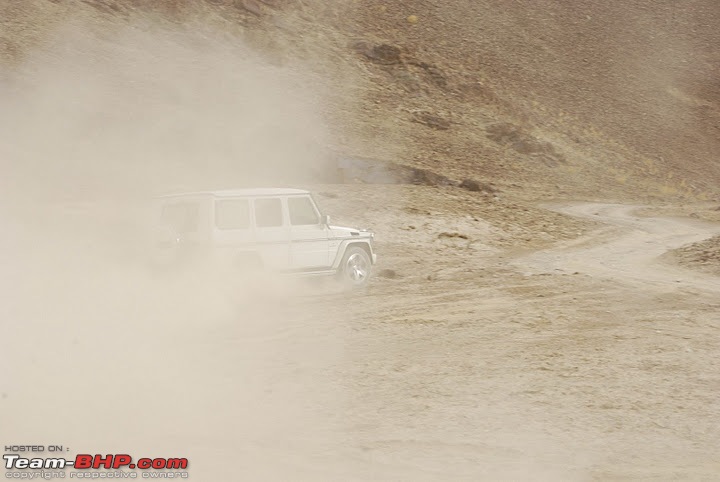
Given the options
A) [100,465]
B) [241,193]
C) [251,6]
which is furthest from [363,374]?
[251,6]

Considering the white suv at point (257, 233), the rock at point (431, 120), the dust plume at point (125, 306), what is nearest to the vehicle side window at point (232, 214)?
the white suv at point (257, 233)

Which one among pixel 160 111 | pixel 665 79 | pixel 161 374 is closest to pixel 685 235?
pixel 160 111

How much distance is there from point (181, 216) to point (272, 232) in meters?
1.42

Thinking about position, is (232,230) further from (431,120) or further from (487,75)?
(487,75)

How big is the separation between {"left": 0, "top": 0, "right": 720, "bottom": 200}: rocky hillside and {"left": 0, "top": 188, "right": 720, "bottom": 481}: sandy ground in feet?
67.7

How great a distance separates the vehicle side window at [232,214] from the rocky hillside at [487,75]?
65.0 ft

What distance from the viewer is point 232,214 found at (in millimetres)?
14406

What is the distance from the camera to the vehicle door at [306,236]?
15.2 metres

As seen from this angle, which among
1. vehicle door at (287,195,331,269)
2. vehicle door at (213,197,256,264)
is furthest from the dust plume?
vehicle door at (287,195,331,269)

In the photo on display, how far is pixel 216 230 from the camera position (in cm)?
1412

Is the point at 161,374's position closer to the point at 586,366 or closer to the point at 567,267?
the point at 586,366

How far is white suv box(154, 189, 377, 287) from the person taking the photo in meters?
14.1

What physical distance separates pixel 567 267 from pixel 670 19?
56.1 meters

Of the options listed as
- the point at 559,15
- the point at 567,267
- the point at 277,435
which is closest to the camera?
the point at 277,435
